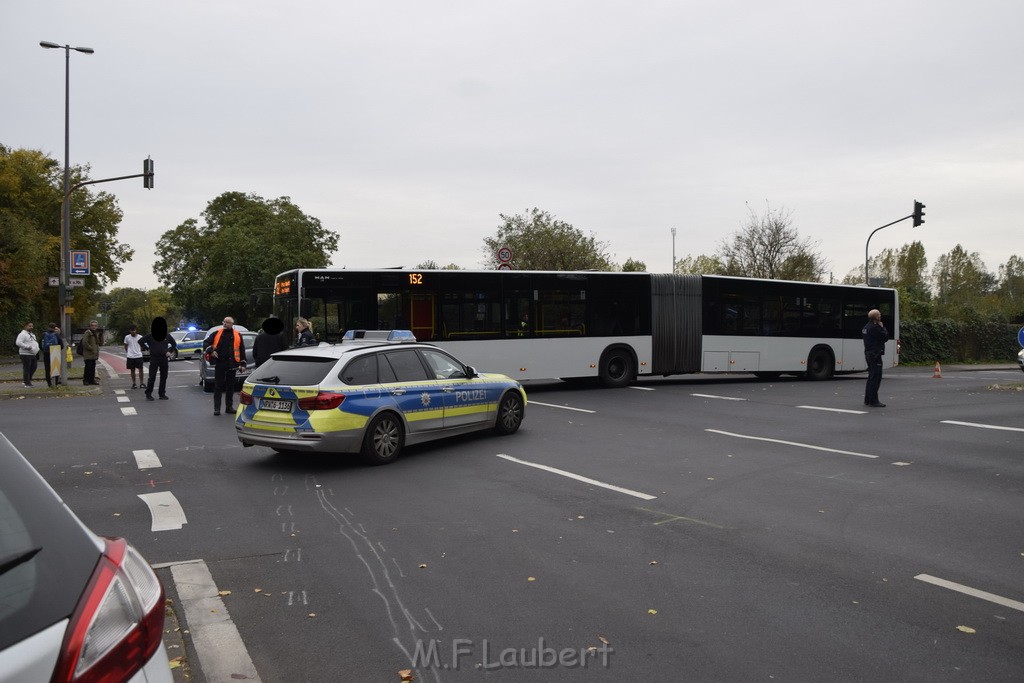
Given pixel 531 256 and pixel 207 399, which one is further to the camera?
pixel 531 256

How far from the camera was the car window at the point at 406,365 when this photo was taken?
1043 centimetres

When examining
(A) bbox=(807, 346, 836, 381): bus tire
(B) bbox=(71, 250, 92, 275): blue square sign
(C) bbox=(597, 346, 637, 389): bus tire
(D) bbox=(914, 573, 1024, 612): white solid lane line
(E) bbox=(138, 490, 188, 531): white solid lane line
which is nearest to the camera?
(D) bbox=(914, 573, 1024, 612): white solid lane line

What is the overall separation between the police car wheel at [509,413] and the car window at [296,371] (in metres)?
3.12

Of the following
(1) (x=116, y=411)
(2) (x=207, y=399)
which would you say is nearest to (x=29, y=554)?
(1) (x=116, y=411)

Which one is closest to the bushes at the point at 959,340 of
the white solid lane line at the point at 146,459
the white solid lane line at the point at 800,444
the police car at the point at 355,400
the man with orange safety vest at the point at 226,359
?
the white solid lane line at the point at 800,444

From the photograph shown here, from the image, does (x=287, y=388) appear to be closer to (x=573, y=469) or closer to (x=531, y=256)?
(x=573, y=469)

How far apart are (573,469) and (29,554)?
7806 millimetres

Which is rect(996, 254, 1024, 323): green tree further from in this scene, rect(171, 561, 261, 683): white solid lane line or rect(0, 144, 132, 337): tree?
rect(171, 561, 261, 683): white solid lane line

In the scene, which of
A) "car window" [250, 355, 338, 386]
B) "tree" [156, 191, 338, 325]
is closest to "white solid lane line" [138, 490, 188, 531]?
"car window" [250, 355, 338, 386]

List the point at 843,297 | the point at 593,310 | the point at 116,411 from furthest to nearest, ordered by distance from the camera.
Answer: the point at 843,297
the point at 593,310
the point at 116,411

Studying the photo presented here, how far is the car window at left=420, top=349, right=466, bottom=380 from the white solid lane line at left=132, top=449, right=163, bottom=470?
3.61 meters

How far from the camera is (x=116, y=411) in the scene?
16.5 metres

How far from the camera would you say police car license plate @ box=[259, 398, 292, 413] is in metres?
9.55

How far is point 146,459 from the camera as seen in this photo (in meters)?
10.4
